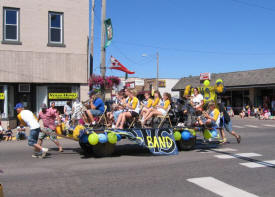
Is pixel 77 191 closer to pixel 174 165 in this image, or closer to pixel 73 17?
pixel 174 165

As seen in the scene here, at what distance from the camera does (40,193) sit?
5.18 metres

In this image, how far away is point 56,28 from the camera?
17062 mm

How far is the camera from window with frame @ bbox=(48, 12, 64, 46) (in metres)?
17.0

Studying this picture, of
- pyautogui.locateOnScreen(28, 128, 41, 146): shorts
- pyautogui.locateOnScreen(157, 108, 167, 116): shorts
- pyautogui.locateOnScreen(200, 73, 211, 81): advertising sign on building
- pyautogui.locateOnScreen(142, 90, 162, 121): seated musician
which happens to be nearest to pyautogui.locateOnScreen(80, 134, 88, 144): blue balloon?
pyautogui.locateOnScreen(28, 128, 41, 146): shorts

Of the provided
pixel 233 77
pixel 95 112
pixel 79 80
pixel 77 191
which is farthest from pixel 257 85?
pixel 77 191

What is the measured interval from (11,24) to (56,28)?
2353 millimetres

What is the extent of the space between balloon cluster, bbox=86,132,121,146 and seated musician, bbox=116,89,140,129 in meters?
0.67

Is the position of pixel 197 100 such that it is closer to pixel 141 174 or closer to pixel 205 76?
pixel 141 174

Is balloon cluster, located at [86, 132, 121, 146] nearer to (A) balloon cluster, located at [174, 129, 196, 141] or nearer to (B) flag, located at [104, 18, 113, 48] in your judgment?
(A) balloon cluster, located at [174, 129, 196, 141]

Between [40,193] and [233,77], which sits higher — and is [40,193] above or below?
below

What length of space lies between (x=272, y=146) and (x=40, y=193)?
824 cm

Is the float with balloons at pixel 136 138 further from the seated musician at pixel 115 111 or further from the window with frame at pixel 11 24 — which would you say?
the window with frame at pixel 11 24

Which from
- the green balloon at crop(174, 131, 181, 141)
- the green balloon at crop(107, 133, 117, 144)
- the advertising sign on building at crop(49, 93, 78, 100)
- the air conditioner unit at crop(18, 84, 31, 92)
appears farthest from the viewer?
the advertising sign on building at crop(49, 93, 78, 100)

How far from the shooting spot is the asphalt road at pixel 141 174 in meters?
5.31
